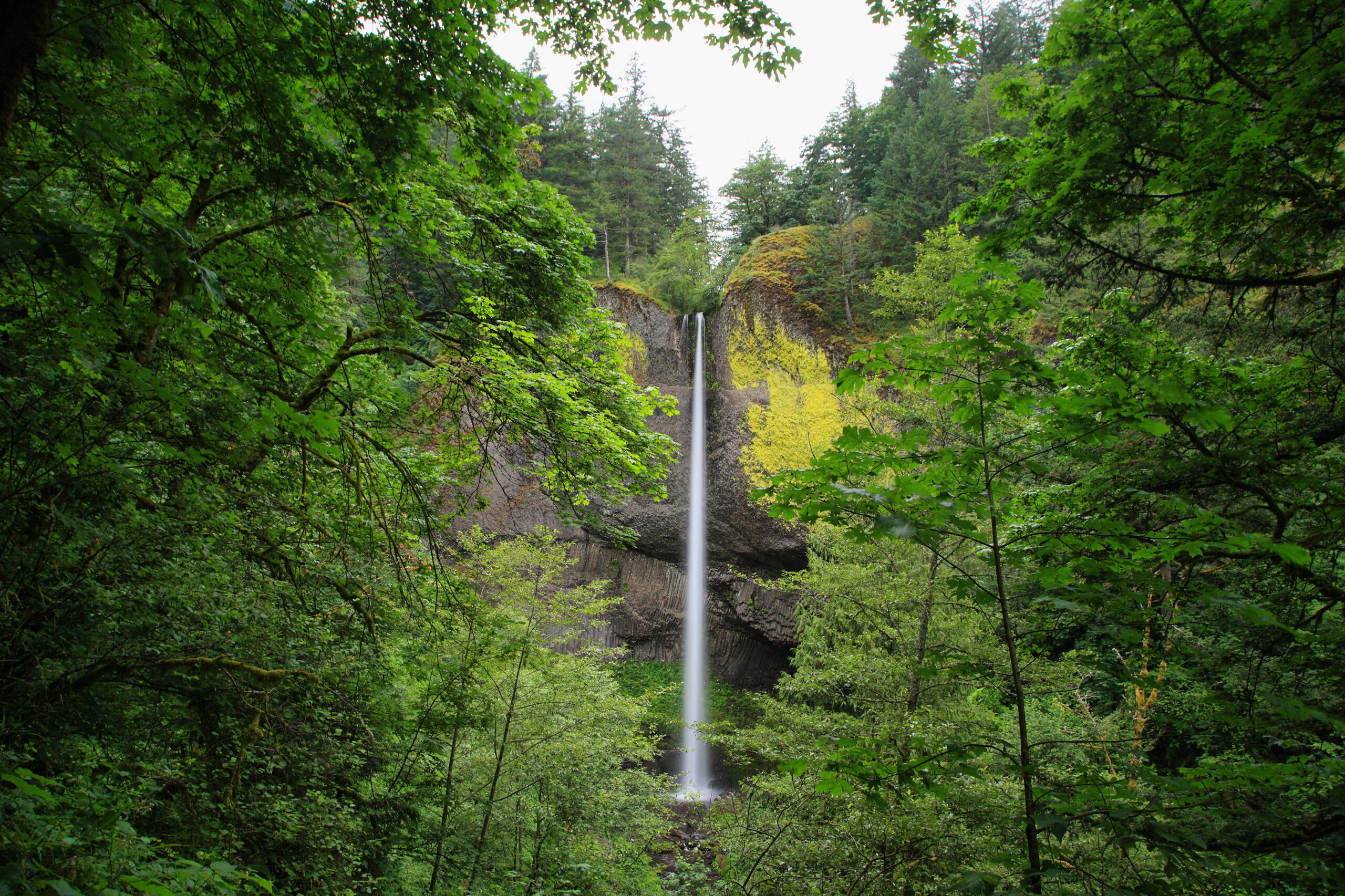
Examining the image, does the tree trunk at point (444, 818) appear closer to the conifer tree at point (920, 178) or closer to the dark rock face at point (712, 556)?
the dark rock face at point (712, 556)

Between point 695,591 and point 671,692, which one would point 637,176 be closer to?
point 695,591

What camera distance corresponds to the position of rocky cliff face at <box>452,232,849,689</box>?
1559 centimetres

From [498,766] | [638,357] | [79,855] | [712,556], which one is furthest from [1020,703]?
[638,357]

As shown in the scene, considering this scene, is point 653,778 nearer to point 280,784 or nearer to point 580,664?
point 580,664

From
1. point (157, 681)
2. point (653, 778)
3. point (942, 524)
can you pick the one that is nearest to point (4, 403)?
point (157, 681)

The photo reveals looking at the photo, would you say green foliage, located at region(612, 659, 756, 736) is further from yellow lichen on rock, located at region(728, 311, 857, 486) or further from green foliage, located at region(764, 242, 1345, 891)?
green foliage, located at region(764, 242, 1345, 891)

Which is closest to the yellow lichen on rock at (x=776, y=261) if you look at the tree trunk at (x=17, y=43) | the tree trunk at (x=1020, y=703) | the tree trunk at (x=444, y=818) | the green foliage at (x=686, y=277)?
the green foliage at (x=686, y=277)

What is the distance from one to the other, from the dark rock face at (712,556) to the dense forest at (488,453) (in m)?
9.20

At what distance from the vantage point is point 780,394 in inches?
624

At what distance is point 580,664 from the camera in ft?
25.6

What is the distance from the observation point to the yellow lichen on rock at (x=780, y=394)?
14.9m

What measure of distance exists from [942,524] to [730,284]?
1649 cm

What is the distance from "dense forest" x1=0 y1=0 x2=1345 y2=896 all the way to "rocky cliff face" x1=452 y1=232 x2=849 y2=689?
29.8 feet

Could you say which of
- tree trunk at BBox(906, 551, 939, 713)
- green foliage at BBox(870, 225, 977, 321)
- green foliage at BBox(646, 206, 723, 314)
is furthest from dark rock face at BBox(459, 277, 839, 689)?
tree trunk at BBox(906, 551, 939, 713)
